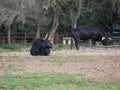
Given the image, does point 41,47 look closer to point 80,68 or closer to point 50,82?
point 80,68

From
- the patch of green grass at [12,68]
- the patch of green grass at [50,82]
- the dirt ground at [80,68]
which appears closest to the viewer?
the patch of green grass at [50,82]

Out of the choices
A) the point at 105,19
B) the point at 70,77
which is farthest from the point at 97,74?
the point at 105,19

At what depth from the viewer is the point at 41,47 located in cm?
1984

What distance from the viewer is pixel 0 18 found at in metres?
29.9

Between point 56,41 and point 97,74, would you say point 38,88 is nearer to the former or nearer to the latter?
point 97,74

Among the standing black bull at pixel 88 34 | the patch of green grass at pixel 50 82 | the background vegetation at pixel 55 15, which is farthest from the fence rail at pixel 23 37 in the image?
the patch of green grass at pixel 50 82

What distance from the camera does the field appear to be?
33.5 ft

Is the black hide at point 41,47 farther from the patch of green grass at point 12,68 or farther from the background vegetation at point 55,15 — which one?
the background vegetation at point 55,15

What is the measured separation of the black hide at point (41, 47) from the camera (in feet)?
64.7

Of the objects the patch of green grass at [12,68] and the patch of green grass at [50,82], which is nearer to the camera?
the patch of green grass at [50,82]

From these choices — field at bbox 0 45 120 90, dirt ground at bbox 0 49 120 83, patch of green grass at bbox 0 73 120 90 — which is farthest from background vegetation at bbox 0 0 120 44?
patch of green grass at bbox 0 73 120 90

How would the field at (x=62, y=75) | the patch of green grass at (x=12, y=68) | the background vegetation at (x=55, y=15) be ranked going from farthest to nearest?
the background vegetation at (x=55, y=15) → the patch of green grass at (x=12, y=68) → the field at (x=62, y=75)

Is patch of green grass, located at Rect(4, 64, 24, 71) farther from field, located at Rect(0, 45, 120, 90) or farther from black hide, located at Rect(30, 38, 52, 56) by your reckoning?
black hide, located at Rect(30, 38, 52, 56)

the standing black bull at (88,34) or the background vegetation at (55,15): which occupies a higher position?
the background vegetation at (55,15)
